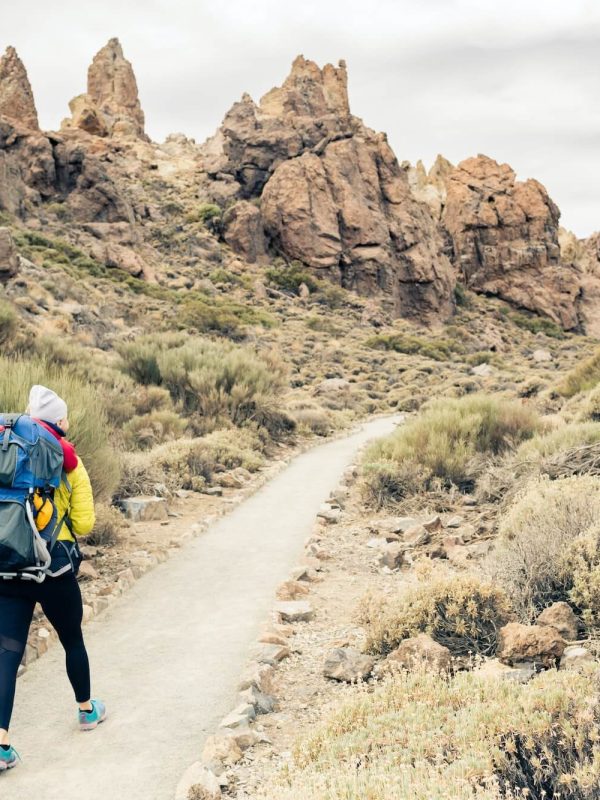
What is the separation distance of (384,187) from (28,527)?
193 ft

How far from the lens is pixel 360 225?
55.5 meters

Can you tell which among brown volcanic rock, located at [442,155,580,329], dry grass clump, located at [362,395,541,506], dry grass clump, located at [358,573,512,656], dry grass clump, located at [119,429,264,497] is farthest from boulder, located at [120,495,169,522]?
brown volcanic rock, located at [442,155,580,329]

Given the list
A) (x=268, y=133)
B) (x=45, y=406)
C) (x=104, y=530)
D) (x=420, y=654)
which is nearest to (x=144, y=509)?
(x=104, y=530)

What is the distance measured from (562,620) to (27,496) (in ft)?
11.5

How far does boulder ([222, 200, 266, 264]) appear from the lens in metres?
52.9

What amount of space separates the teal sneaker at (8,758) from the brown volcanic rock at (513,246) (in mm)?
65652

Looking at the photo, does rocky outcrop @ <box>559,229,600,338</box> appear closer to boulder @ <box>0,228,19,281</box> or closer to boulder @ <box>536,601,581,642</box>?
boulder @ <box>0,228,19,281</box>

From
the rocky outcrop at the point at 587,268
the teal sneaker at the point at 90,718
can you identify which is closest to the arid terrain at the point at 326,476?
the teal sneaker at the point at 90,718

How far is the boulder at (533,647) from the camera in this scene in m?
4.44

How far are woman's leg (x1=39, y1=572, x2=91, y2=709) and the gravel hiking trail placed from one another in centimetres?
33

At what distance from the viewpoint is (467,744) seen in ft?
10.6

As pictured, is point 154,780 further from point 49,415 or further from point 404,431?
point 404,431

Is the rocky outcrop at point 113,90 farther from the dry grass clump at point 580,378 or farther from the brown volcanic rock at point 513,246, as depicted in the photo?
the dry grass clump at point 580,378

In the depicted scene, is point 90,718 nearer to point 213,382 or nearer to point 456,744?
point 456,744
